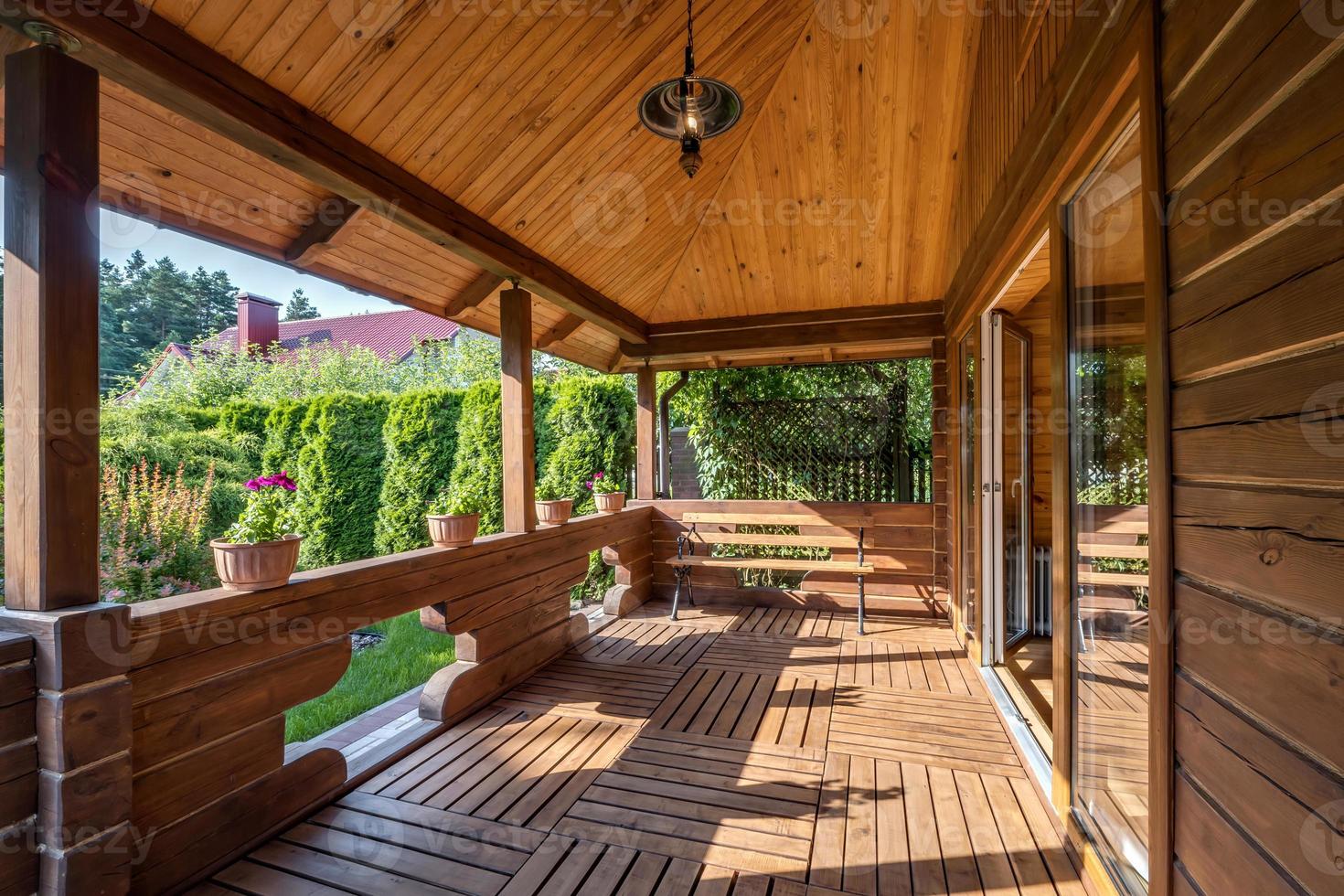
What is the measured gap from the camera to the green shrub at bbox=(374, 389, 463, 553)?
6.52 m

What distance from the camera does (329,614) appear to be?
7.07 feet

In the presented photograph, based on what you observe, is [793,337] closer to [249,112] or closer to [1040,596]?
[1040,596]

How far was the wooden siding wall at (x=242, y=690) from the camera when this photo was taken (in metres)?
1.65

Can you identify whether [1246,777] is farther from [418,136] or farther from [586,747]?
[418,136]

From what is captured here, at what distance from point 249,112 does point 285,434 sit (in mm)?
6467

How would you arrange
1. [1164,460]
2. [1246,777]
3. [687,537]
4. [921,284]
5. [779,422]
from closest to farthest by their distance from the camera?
1. [1246,777]
2. [1164,460]
3. [921,284]
4. [687,537]
5. [779,422]

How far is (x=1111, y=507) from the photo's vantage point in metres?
1.57

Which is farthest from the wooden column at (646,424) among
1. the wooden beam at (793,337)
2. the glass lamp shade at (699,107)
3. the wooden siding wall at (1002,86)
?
the glass lamp shade at (699,107)

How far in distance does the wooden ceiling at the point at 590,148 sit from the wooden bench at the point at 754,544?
1662mm

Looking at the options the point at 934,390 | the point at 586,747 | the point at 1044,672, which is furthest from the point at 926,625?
the point at 586,747

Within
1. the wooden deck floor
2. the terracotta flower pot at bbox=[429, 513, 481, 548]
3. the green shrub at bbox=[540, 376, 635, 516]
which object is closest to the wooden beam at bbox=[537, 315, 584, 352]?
the green shrub at bbox=[540, 376, 635, 516]

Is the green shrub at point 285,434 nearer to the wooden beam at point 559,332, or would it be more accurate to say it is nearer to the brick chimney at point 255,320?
the wooden beam at point 559,332

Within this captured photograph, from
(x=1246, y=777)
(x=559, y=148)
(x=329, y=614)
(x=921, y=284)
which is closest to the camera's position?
(x=1246, y=777)

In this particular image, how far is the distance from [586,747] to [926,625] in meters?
2.85
